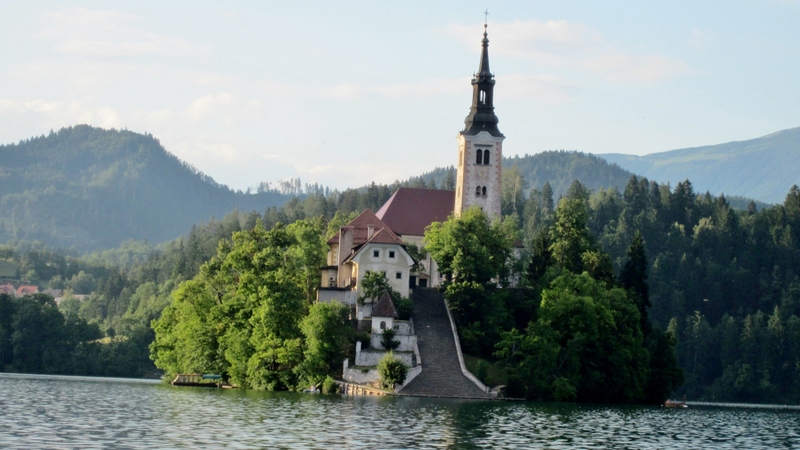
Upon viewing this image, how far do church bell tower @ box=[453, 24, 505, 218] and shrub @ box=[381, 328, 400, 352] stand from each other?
1969cm

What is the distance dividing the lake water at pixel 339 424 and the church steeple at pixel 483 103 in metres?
31.1

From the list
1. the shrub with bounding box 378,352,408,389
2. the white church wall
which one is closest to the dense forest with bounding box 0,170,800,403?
the white church wall

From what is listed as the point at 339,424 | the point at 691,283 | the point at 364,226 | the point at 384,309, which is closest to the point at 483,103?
the point at 364,226

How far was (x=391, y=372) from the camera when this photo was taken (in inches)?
2928

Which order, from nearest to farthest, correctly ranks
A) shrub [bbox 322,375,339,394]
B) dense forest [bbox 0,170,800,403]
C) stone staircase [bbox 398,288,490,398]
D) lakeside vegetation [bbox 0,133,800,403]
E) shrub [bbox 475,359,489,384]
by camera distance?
stone staircase [bbox 398,288,490,398] < shrub [bbox 322,375,339,394] < shrub [bbox 475,359,489,384] < lakeside vegetation [bbox 0,133,800,403] < dense forest [bbox 0,170,800,403]

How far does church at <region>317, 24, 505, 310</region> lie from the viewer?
92.1m

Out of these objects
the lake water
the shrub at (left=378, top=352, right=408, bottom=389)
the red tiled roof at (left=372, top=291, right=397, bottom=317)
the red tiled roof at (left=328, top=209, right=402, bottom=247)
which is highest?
the red tiled roof at (left=328, top=209, right=402, bottom=247)

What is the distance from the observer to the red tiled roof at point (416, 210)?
97.2m

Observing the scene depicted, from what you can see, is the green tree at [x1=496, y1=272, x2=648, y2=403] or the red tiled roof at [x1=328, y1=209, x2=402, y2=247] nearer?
the green tree at [x1=496, y1=272, x2=648, y2=403]

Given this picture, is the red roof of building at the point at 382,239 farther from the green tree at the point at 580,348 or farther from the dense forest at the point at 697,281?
the dense forest at the point at 697,281

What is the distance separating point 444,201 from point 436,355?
23.6 meters

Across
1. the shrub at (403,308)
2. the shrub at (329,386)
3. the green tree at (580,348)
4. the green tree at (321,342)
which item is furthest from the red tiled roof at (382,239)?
the shrub at (329,386)

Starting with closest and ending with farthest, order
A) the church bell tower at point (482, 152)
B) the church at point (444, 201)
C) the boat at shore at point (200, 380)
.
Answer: the boat at shore at point (200, 380)
the church at point (444, 201)
the church bell tower at point (482, 152)

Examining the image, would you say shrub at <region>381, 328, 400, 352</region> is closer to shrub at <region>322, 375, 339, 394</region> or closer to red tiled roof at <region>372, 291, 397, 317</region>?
red tiled roof at <region>372, 291, 397, 317</region>
